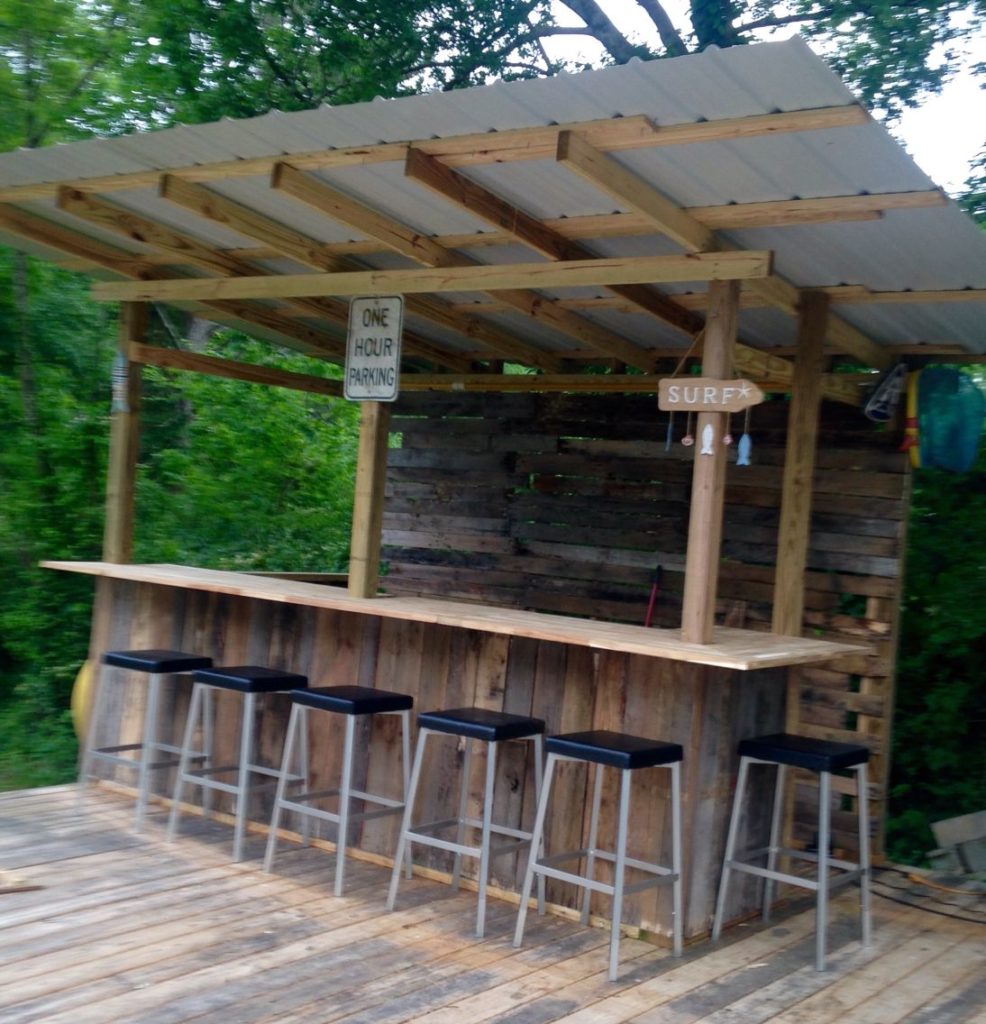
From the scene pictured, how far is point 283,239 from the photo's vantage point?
4.91 meters

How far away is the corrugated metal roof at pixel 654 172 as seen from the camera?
2.95m

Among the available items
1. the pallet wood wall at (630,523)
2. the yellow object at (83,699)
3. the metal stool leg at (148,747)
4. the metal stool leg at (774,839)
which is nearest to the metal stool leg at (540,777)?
the metal stool leg at (774,839)

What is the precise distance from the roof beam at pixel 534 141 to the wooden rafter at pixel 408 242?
118 mm

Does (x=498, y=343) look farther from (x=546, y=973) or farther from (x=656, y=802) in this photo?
(x=546, y=973)

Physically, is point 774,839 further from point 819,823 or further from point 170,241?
point 170,241

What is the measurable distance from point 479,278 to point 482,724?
172 cm

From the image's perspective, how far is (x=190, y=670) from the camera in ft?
17.0

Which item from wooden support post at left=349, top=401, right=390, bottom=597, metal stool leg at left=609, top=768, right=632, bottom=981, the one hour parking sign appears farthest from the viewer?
wooden support post at left=349, top=401, right=390, bottom=597

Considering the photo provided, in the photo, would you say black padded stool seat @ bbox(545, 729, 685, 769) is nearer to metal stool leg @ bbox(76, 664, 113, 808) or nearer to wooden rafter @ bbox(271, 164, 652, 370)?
wooden rafter @ bbox(271, 164, 652, 370)

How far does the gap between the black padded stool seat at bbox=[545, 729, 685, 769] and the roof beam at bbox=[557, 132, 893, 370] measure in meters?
1.67

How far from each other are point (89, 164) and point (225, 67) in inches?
203

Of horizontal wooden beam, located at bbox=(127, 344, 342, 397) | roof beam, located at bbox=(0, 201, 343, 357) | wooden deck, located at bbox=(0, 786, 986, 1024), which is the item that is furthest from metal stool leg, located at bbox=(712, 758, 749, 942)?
roof beam, located at bbox=(0, 201, 343, 357)

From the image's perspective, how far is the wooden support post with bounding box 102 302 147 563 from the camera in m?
6.00

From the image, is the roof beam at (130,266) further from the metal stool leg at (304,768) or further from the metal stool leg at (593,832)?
the metal stool leg at (593,832)
